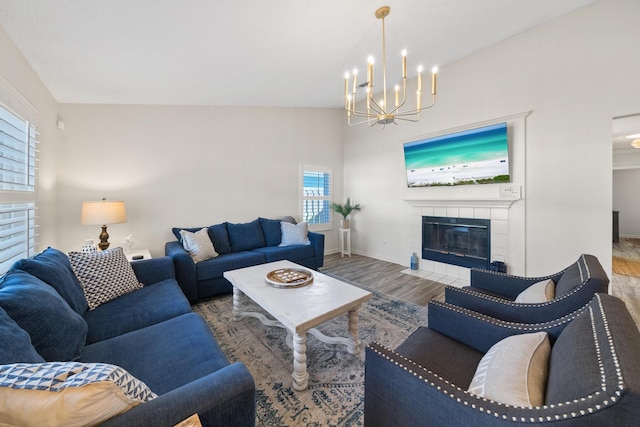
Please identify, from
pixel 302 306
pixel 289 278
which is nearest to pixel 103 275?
pixel 289 278

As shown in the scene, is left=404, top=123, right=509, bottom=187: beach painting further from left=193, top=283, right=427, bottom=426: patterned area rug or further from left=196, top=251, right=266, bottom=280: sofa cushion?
left=196, top=251, right=266, bottom=280: sofa cushion

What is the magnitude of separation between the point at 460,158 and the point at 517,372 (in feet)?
10.8

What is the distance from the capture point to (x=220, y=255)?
3475mm

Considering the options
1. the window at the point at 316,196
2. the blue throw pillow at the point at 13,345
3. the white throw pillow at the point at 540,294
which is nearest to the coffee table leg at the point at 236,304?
the blue throw pillow at the point at 13,345

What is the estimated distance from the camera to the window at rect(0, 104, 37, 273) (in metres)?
1.89

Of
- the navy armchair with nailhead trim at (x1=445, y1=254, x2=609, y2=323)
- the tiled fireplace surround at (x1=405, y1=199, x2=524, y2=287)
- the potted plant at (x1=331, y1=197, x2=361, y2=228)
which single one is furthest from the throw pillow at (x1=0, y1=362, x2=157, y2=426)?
the potted plant at (x1=331, y1=197, x2=361, y2=228)

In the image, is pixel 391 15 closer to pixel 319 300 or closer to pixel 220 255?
pixel 319 300

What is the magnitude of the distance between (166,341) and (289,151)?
387 centimetres

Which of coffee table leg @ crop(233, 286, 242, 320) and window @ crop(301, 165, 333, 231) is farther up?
window @ crop(301, 165, 333, 231)

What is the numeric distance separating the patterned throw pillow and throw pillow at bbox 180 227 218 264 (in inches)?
38.3

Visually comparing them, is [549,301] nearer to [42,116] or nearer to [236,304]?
[236,304]

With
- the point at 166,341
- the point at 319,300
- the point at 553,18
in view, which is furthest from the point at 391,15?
the point at 166,341

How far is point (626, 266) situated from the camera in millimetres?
3924

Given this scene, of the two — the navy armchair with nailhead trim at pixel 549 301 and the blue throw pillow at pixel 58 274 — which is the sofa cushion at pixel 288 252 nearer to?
the blue throw pillow at pixel 58 274
